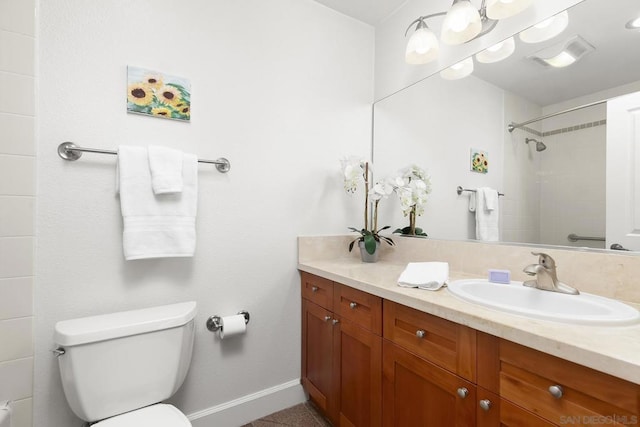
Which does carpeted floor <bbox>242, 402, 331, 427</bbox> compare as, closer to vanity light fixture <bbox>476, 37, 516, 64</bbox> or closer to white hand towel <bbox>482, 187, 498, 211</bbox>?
white hand towel <bbox>482, 187, 498, 211</bbox>

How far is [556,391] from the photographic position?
A: 24.2 inches

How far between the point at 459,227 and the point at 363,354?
787mm

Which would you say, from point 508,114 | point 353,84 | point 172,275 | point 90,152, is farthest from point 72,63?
point 508,114

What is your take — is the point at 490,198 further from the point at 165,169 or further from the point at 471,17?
the point at 165,169

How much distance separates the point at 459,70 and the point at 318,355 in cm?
162

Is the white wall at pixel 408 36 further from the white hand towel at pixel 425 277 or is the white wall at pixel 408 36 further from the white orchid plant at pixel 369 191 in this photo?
the white hand towel at pixel 425 277

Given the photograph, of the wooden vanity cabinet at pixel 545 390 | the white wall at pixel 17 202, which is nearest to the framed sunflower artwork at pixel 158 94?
the white wall at pixel 17 202

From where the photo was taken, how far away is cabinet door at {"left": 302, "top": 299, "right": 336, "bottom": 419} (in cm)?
141

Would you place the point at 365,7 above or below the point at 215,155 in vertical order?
above

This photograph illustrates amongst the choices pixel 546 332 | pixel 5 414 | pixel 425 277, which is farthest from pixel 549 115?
pixel 5 414

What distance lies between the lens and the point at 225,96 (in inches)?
58.1

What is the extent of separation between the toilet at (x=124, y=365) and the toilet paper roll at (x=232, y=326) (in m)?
0.21

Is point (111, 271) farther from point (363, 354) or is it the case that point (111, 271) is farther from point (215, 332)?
point (363, 354)

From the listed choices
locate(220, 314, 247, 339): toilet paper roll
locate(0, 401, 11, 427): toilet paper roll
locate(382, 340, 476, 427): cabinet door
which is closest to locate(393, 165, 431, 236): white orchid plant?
locate(382, 340, 476, 427): cabinet door
